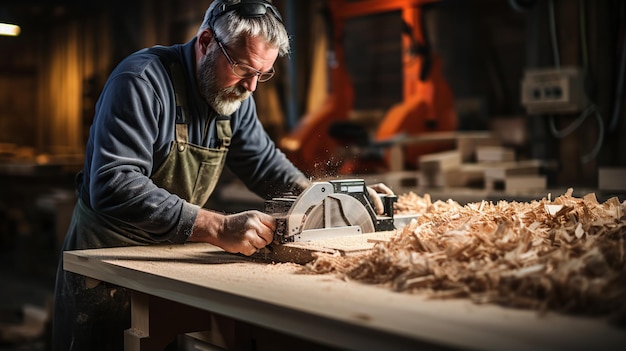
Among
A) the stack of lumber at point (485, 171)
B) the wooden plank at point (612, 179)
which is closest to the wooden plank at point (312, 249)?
the wooden plank at point (612, 179)

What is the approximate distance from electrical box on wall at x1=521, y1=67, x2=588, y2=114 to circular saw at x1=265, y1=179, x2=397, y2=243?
87.7 inches

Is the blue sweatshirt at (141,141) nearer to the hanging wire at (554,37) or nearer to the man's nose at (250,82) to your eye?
the man's nose at (250,82)

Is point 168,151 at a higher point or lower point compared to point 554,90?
lower

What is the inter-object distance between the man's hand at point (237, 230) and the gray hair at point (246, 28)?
0.57m

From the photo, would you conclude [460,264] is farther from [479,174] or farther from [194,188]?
[479,174]

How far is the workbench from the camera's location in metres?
1.27

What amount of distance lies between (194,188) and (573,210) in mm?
1261

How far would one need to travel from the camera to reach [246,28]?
2.37 m

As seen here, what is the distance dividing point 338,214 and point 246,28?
2.07ft

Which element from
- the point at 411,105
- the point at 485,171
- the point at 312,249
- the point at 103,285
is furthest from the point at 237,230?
the point at 411,105

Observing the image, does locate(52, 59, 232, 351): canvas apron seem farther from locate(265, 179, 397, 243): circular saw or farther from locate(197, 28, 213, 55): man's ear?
locate(265, 179, 397, 243): circular saw

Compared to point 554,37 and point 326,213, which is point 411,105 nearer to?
point 554,37

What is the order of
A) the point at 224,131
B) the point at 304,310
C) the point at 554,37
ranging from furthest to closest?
the point at 554,37 → the point at 224,131 → the point at 304,310

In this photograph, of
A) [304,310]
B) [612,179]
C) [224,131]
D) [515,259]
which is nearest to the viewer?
[304,310]
